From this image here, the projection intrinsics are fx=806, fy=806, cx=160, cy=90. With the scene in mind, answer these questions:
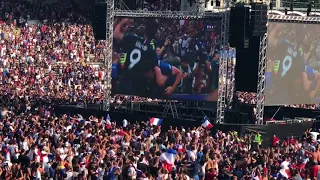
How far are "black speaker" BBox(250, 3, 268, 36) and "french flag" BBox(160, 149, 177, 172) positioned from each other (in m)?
9.31

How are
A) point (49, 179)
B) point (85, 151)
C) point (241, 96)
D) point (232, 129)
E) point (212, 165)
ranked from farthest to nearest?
point (241, 96) < point (232, 129) < point (85, 151) < point (212, 165) < point (49, 179)

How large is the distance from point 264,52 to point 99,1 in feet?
25.6

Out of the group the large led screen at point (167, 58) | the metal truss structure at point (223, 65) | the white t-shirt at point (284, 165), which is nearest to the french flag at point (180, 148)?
the white t-shirt at point (284, 165)

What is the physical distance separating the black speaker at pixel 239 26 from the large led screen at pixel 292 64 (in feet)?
4.04

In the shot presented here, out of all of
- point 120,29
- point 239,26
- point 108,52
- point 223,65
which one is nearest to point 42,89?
point 108,52

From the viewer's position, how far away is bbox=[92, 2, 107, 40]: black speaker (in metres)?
31.9

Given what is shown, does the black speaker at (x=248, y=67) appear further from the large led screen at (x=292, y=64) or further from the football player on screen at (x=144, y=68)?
the football player on screen at (x=144, y=68)

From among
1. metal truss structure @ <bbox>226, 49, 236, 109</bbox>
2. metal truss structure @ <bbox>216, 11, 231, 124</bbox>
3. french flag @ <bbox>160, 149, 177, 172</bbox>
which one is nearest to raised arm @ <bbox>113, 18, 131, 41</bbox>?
metal truss structure @ <bbox>226, 49, 236, 109</bbox>

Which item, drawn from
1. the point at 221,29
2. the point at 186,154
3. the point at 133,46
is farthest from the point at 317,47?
the point at 186,154

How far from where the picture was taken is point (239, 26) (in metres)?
27.3

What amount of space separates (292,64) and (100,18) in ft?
26.1

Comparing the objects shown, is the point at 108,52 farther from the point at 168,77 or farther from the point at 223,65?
the point at 223,65

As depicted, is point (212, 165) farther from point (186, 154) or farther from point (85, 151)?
point (85, 151)

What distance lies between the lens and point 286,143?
23203mm
